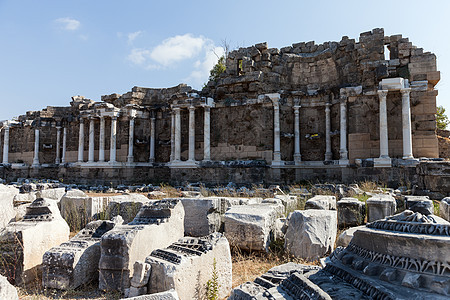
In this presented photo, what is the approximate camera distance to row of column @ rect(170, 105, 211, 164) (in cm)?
1622

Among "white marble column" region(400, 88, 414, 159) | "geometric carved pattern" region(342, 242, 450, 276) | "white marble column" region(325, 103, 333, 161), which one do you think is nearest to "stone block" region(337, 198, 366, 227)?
"geometric carved pattern" region(342, 242, 450, 276)

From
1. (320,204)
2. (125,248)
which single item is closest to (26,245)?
(125,248)

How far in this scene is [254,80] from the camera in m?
15.3

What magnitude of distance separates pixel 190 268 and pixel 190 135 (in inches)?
534

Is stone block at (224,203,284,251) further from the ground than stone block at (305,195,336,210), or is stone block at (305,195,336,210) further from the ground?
stone block at (305,195,336,210)

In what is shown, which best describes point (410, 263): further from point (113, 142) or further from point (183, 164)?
point (113, 142)

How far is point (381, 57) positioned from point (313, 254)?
12296 mm

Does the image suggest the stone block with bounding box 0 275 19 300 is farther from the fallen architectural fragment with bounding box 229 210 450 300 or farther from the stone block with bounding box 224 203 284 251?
the stone block with bounding box 224 203 284 251

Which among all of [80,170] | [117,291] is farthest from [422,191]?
[80,170]

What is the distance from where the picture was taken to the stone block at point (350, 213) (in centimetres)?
618

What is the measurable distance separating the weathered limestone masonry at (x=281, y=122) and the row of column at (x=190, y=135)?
5cm

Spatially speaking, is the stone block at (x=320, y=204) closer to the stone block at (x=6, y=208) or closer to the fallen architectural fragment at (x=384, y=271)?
the fallen architectural fragment at (x=384, y=271)

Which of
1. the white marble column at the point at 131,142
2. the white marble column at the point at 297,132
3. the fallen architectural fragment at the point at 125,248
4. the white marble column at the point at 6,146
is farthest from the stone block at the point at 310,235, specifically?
the white marble column at the point at 6,146

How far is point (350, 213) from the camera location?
6219 mm
